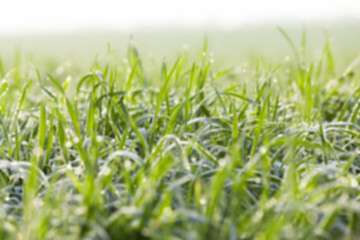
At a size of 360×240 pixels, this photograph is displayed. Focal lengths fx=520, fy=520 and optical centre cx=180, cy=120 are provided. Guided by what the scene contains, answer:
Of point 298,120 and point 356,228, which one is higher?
point 298,120

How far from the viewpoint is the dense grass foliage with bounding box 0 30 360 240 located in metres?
1.22

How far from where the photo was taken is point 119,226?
1234mm

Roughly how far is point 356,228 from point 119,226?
2.09ft

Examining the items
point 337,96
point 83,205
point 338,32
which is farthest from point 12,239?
point 338,32

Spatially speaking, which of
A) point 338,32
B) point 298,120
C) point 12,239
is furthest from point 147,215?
point 338,32

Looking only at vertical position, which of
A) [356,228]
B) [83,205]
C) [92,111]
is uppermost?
[92,111]

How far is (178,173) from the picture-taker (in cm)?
156

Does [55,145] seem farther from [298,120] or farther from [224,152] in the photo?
[298,120]

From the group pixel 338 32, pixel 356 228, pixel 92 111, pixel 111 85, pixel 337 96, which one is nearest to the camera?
pixel 356 228

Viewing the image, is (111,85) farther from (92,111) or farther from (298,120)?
(298,120)

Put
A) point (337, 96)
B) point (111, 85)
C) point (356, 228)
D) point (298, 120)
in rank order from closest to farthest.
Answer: point (356, 228) < point (111, 85) < point (298, 120) < point (337, 96)

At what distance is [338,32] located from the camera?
11766 mm

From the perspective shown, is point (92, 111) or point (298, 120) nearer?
point (92, 111)

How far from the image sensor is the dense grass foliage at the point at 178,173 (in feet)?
4.01
